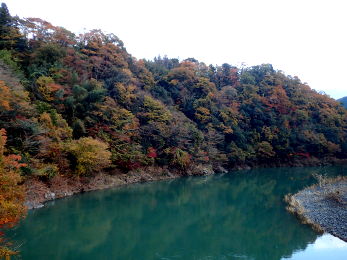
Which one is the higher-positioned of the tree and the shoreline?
the tree

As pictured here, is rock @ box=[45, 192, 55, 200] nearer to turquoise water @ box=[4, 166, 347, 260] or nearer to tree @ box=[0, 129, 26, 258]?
turquoise water @ box=[4, 166, 347, 260]

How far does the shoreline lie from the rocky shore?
10979mm

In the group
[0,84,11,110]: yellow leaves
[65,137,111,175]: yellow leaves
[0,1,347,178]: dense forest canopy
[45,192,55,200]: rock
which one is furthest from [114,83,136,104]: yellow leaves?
[0,84,11,110]: yellow leaves

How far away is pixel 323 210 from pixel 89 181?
46.5 ft

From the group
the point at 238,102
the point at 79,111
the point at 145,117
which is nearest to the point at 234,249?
the point at 79,111

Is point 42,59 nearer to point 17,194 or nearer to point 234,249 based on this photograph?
point 17,194

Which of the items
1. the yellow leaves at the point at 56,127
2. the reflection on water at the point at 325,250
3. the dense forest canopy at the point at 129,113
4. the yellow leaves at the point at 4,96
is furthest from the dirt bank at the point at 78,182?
the reflection on water at the point at 325,250

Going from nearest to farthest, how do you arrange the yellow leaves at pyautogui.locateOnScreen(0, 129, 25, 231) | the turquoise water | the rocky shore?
the yellow leaves at pyautogui.locateOnScreen(0, 129, 25, 231)
the turquoise water
the rocky shore

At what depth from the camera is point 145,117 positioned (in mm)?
27469

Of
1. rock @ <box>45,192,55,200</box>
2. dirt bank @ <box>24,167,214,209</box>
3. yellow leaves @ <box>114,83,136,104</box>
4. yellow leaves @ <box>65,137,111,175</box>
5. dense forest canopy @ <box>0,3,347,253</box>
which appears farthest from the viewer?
yellow leaves @ <box>114,83,136,104</box>

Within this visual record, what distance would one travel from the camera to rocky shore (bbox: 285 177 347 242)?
1277cm

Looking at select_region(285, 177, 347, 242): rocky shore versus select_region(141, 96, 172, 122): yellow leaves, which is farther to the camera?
select_region(141, 96, 172, 122): yellow leaves

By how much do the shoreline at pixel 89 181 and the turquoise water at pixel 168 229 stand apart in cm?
83

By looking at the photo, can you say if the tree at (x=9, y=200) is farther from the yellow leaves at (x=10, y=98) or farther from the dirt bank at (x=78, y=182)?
the dirt bank at (x=78, y=182)
